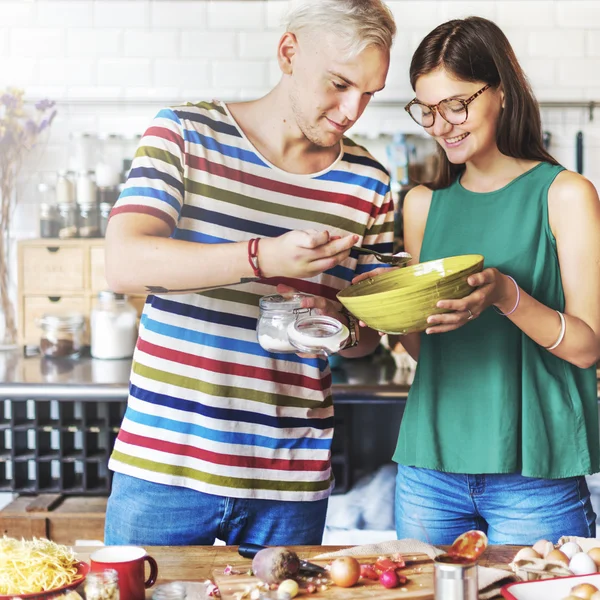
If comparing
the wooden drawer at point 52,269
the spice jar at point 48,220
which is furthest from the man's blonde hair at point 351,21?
the spice jar at point 48,220

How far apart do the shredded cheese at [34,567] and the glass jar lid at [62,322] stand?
211 cm

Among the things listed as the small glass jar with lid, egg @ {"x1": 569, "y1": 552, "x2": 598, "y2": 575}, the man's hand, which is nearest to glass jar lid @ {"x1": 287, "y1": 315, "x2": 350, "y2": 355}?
the small glass jar with lid

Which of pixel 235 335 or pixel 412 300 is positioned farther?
pixel 235 335

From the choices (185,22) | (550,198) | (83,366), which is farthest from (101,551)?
(185,22)

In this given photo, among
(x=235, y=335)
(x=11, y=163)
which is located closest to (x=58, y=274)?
(x=11, y=163)

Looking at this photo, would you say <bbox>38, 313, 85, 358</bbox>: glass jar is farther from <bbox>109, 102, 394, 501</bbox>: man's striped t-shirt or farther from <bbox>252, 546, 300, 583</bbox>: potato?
<bbox>252, 546, 300, 583</bbox>: potato

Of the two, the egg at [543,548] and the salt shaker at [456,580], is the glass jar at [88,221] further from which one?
the salt shaker at [456,580]

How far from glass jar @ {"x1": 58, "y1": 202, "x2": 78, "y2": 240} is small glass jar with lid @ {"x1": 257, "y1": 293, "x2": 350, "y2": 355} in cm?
231

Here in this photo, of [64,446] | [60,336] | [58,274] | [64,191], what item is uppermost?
[64,191]

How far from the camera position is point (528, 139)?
169 cm

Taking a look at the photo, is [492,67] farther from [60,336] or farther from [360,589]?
[60,336]

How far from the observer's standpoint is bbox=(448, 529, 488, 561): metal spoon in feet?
3.89

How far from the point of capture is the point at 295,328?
139cm

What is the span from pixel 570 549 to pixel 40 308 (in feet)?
8.88
